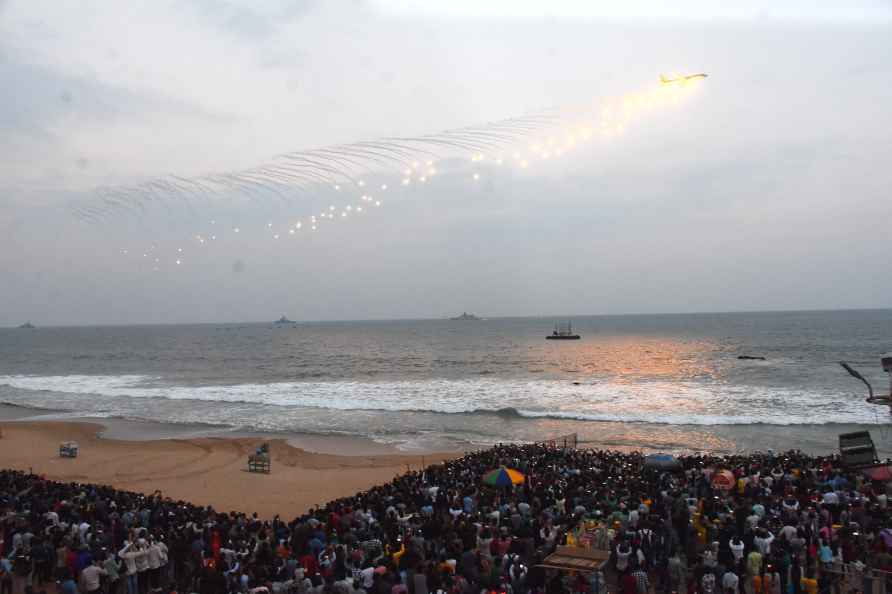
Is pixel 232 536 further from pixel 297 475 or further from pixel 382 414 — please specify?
pixel 382 414

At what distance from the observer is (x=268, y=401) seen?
4484 centimetres

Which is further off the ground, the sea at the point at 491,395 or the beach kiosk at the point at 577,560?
the beach kiosk at the point at 577,560

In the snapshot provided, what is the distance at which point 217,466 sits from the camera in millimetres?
24281

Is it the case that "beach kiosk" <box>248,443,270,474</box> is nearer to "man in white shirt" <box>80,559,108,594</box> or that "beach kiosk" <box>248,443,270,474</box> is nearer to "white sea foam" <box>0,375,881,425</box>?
"man in white shirt" <box>80,559,108,594</box>

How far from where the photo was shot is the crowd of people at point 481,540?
30.4 feet

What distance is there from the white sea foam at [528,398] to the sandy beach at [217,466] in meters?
11.9

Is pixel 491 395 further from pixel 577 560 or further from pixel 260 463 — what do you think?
pixel 577 560

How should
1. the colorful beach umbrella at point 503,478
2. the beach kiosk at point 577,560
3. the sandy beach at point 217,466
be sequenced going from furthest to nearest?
the sandy beach at point 217,466 < the colorful beach umbrella at point 503,478 < the beach kiosk at point 577,560

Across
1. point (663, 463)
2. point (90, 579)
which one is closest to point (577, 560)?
point (90, 579)

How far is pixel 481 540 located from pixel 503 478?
4.10 metres

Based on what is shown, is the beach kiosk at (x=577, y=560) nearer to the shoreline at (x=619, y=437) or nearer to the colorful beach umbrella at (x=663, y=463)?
the colorful beach umbrella at (x=663, y=463)

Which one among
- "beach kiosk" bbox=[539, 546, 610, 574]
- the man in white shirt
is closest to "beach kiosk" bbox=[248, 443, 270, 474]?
the man in white shirt

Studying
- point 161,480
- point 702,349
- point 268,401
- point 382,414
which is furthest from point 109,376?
point 702,349

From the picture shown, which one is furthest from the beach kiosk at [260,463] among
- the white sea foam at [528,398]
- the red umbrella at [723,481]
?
the white sea foam at [528,398]
